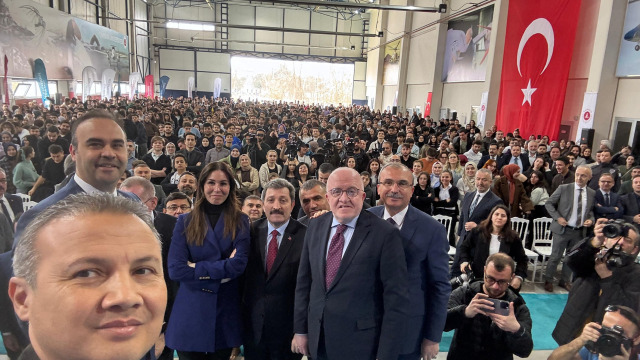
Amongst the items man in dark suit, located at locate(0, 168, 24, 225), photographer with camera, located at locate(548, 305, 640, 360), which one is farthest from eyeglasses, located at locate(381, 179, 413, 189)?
man in dark suit, located at locate(0, 168, 24, 225)

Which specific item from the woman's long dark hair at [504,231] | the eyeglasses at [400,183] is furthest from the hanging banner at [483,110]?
the eyeglasses at [400,183]

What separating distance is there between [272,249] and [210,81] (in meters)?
29.2

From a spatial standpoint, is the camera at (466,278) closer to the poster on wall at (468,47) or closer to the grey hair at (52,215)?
the grey hair at (52,215)

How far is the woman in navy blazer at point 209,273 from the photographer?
2.06 metres

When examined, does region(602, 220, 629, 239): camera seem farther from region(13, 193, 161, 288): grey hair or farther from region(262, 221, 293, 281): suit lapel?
region(13, 193, 161, 288): grey hair

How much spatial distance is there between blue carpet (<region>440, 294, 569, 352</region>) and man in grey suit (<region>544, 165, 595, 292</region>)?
9.1 inches

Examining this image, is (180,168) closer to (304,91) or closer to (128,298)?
(128,298)

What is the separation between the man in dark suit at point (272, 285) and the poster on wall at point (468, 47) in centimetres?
1177

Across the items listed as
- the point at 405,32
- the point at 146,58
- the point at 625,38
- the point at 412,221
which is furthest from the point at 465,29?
the point at 146,58

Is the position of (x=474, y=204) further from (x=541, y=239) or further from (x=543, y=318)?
(x=541, y=239)

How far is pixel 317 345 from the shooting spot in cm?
193

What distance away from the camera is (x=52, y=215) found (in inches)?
27.1

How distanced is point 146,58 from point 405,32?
18.8 metres

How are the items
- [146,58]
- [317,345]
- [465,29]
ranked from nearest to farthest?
[317,345], [465,29], [146,58]
